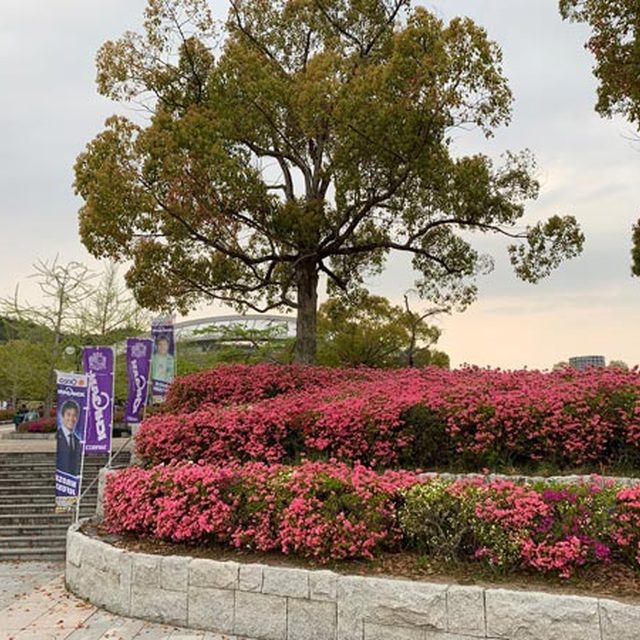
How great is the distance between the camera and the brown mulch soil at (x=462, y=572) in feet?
15.8

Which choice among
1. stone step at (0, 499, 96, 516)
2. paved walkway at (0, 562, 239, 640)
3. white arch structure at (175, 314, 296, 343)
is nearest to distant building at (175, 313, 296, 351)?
white arch structure at (175, 314, 296, 343)

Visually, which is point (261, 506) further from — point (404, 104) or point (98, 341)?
point (98, 341)

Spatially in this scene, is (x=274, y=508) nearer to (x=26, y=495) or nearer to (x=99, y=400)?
(x=99, y=400)

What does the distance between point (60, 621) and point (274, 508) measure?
2.28 meters

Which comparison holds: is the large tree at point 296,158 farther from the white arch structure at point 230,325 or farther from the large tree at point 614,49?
the white arch structure at point 230,325

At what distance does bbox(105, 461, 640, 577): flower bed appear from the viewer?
509cm

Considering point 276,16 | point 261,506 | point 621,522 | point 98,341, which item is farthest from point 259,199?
point 98,341

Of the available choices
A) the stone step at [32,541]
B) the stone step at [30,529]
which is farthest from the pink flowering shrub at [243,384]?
the stone step at [32,541]

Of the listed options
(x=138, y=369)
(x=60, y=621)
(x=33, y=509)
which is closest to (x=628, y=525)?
(x=60, y=621)

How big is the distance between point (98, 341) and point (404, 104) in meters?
18.1

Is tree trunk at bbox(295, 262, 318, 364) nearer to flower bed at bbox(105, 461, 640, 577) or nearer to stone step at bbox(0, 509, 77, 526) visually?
stone step at bbox(0, 509, 77, 526)

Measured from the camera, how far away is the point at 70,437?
29.7 ft

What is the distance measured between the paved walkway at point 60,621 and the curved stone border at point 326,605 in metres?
0.12

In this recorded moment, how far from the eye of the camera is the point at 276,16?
1500cm
